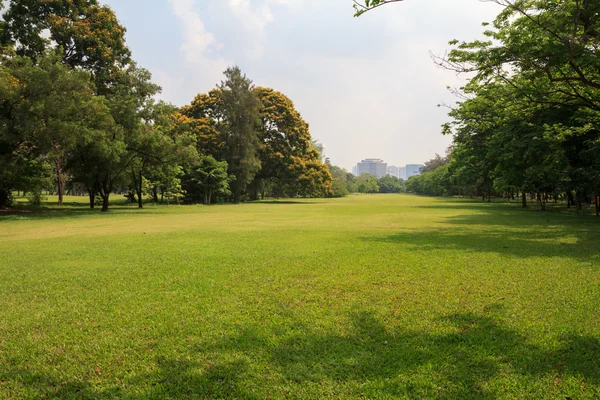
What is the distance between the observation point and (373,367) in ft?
11.3

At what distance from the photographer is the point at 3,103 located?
779 inches

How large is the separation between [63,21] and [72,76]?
8283 mm

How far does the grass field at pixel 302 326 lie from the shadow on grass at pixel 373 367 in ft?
0.05

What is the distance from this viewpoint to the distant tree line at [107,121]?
1997cm

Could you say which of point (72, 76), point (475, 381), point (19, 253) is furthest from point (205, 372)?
point (72, 76)

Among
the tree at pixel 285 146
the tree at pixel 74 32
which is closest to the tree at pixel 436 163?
the tree at pixel 285 146

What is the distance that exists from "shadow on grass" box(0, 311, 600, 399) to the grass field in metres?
0.02

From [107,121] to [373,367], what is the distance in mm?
26093

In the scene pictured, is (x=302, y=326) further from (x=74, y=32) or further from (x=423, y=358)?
(x=74, y=32)

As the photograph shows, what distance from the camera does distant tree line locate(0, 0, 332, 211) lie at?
19969 mm

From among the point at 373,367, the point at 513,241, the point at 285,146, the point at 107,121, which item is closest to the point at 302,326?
the point at 373,367

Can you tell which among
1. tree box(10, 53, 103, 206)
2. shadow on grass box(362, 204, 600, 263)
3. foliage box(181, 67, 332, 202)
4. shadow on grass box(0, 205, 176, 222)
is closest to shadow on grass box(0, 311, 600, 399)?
shadow on grass box(362, 204, 600, 263)

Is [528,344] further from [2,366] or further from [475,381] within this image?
[2,366]

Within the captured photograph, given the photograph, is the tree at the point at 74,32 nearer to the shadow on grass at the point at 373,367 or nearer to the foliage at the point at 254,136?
the foliage at the point at 254,136
